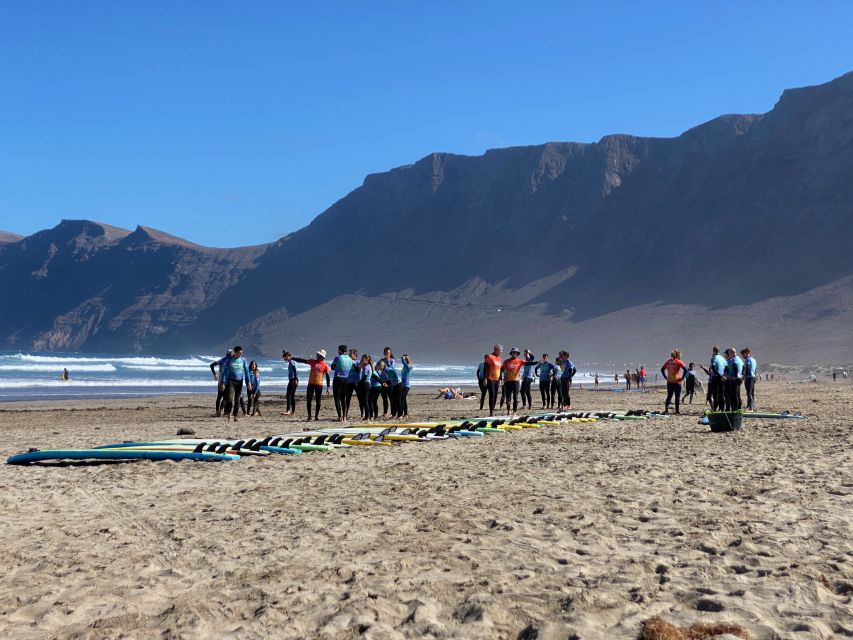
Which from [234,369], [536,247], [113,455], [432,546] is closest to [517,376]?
[234,369]

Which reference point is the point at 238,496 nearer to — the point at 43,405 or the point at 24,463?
the point at 24,463

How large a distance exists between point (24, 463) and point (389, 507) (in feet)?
18.2

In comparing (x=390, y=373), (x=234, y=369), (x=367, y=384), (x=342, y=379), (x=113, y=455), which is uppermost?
(x=234, y=369)

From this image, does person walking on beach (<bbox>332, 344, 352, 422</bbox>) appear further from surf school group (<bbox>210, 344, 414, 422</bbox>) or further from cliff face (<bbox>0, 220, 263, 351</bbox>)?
cliff face (<bbox>0, 220, 263, 351</bbox>)

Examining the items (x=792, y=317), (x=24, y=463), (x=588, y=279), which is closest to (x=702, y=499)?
(x=24, y=463)

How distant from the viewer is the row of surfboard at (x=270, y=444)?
10703 millimetres

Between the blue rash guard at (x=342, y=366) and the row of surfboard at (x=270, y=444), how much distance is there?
5.80 feet

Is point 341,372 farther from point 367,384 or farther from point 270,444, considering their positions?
point 270,444

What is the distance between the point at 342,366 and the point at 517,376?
12.2 feet

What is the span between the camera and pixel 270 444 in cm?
1179

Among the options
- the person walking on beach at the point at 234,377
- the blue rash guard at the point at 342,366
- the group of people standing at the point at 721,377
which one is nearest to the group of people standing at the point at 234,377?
the person walking on beach at the point at 234,377

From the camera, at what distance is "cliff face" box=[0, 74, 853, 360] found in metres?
126

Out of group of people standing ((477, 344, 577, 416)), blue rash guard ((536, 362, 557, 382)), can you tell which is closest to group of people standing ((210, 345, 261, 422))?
group of people standing ((477, 344, 577, 416))

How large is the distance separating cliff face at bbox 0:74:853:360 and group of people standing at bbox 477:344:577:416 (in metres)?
101
